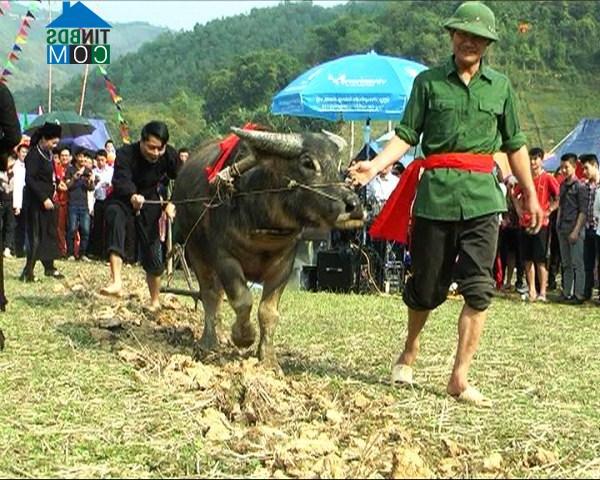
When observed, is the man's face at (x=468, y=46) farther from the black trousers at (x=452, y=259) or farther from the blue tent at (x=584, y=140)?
the blue tent at (x=584, y=140)

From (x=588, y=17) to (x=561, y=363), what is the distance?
73206 mm

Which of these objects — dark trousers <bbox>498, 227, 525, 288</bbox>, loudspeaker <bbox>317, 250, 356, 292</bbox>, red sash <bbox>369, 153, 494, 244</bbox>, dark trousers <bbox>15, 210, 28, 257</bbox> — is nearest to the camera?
red sash <bbox>369, 153, 494, 244</bbox>

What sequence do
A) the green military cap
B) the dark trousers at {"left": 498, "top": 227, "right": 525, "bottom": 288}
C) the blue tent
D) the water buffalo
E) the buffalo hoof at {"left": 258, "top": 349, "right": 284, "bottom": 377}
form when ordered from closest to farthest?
the green military cap → the water buffalo → the buffalo hoof at {"left": 258, "top": 349, "right": 284, "bottom": 377} → the dark trousers at {"left": 498, "top": 227, "right": 525, "bottom": 288} → the blue tent

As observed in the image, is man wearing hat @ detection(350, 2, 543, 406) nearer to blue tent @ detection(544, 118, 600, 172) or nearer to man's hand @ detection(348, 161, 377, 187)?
man's hand @ detection(348, 161, 377, 187)

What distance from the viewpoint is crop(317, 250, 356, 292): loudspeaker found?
13789 millimetres

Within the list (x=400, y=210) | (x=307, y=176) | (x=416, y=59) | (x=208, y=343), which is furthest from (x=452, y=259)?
(x=416, y=59)

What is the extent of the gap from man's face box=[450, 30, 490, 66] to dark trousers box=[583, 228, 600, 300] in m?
8.19

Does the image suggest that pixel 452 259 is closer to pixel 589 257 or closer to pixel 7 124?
pixel 7 124

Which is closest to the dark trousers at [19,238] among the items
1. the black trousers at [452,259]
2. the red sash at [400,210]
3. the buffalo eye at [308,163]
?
the buffalo eye at [308,163]

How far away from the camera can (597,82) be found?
70312mm

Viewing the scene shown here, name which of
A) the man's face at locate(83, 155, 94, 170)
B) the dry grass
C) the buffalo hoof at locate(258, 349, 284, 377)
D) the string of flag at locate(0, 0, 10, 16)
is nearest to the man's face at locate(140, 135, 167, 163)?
the dry grass

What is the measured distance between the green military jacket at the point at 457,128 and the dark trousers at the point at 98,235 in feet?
39.7

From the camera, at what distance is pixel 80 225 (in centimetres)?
1823

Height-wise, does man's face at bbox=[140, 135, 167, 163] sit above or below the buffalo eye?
below
